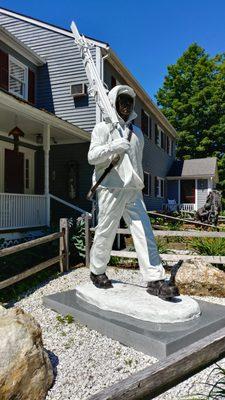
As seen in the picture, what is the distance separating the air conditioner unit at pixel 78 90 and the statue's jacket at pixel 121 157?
909 cm

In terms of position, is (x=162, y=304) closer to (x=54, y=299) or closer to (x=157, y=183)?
(x=54, y=299)

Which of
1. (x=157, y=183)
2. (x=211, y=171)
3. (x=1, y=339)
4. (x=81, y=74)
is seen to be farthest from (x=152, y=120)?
(x=1, y=339)

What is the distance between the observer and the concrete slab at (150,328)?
11.3 ft

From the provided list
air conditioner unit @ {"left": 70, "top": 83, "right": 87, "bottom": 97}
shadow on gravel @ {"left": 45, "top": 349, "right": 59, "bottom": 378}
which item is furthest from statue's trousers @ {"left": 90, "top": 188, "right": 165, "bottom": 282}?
air conditioner unit @ {"left": 70, "top": 83, "right": 87, "bottom": 97}

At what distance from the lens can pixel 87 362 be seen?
3.71 m

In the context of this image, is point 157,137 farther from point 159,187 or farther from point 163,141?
point 159,187

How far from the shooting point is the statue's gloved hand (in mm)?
3834

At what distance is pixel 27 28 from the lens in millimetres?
14188

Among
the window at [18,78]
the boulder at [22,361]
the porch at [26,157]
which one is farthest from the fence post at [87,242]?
the window at [18,78]

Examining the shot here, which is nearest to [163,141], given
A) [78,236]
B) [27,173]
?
[27,173]

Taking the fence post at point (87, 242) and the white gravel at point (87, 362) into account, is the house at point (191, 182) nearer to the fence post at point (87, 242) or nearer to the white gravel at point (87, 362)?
the fence post at point (87, 242)

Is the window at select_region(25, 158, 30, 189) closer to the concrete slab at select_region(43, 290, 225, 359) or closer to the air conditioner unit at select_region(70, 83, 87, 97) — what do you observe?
the air conditioner unit at select_region(70, 83, 87, 97)

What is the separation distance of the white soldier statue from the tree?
28357 mm

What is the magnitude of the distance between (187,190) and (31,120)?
1722cm
